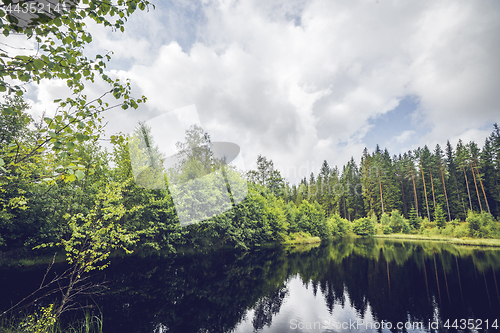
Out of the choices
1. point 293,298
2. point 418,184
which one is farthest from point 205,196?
point 418,184

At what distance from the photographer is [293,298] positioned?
10.5 metres

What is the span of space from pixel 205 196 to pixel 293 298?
45.3ft

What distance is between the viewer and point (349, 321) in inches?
321

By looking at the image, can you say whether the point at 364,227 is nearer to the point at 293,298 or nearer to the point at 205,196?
the point at 205,196

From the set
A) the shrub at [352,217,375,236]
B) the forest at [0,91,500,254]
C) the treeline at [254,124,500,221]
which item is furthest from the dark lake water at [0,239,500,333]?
the shrub at [352,217,375,236]

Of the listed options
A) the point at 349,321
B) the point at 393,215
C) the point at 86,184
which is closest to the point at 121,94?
the point at 349,321

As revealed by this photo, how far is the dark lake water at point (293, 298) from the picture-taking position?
7.84 meters

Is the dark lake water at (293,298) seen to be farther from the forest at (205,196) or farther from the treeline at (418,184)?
the treeline at (418,184)

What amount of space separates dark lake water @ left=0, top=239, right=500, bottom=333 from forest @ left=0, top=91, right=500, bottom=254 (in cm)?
287

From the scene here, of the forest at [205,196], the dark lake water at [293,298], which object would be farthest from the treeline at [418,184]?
the dark lake water at [293,298]

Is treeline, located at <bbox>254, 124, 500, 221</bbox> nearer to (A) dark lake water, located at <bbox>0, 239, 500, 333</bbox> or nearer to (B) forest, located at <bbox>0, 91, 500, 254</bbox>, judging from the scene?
(B) forest, located at <bbox>0, 91, 500, 254</bbox>

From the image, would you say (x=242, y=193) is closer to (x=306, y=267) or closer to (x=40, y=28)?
(x=306, y=267)

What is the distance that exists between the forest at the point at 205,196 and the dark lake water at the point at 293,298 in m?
2.87

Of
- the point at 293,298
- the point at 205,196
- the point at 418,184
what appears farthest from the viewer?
the point at 418,184
